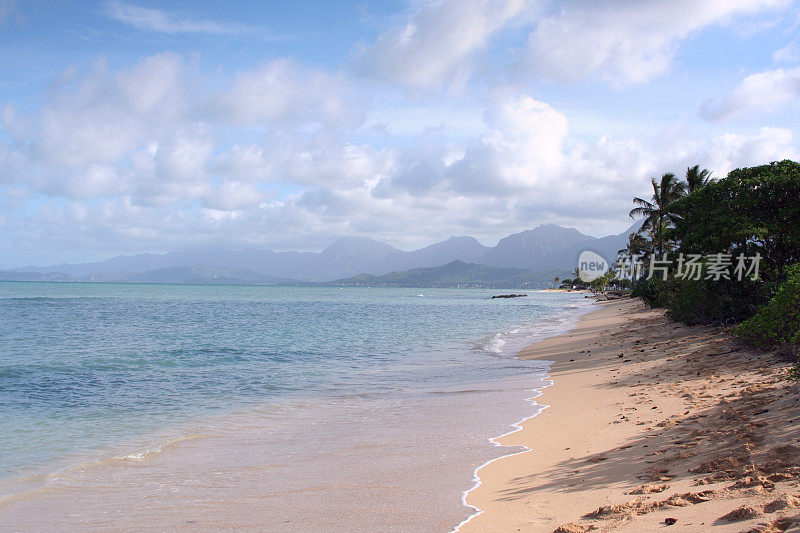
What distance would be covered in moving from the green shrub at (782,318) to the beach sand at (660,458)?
490 millimetres

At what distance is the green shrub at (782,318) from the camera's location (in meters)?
9.86

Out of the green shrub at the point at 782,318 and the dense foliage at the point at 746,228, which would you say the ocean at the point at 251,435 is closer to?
the green shrub at the point at 782,318

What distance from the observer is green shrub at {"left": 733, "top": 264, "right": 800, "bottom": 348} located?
9859 mm

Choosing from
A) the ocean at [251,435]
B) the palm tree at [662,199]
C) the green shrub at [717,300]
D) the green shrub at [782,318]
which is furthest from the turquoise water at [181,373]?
the palm tree at [662,199]

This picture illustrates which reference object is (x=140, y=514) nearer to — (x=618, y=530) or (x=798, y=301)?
(x=618, y=530)

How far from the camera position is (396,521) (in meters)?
5.26

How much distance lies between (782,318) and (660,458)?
20.2 ft

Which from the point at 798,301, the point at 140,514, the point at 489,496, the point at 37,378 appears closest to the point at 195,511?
the point at 140,514

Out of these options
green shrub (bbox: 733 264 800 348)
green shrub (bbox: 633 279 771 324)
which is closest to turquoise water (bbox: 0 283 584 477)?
green shrub (bbox: 733 264 800 348)

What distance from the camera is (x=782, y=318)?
33.6ft

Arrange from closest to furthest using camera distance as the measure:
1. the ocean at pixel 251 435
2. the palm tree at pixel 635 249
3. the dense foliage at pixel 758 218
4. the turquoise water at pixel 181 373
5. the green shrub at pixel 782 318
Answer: the ocean at pixel 251 435, the green shrub at pixel 782 318, the turquoise water at pixel 181 373, the dense foliage at pixel 758 218, the palm tree at pixel 635 249

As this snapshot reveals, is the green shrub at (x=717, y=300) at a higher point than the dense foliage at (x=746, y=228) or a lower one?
lower

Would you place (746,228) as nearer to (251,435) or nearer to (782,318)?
(782,318)

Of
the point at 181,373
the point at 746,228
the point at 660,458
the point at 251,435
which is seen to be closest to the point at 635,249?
the point at 746,228
